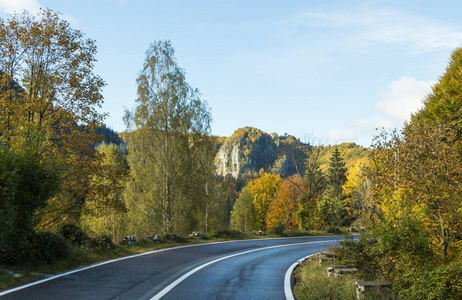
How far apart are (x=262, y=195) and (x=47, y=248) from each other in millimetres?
59739

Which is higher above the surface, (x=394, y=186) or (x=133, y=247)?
(x=394, y=186)

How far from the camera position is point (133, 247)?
14.0 metres

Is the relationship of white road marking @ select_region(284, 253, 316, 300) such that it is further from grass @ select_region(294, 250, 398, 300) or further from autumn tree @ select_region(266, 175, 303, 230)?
autumn tree @ select_region(266, 175, 303, 230)

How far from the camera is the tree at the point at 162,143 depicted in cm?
2378

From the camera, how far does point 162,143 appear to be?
24.0 m

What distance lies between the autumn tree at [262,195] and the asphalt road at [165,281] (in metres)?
55.7

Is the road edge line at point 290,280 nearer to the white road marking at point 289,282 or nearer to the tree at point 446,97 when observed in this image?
the white road marking at point 289,282

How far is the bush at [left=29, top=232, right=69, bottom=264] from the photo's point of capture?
8.96 m

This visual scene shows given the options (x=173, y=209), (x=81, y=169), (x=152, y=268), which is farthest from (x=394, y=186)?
(x=173, y=209)

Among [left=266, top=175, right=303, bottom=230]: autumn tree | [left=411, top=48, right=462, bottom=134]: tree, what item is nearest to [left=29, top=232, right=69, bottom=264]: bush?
[left=411, top=48, right=462, bottom=134]: tree

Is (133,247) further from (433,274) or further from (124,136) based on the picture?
(124,136)

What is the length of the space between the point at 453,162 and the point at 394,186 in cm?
211

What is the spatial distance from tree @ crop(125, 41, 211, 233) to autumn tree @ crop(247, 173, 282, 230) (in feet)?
139

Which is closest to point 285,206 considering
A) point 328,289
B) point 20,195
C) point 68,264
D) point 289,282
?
point 289,282
